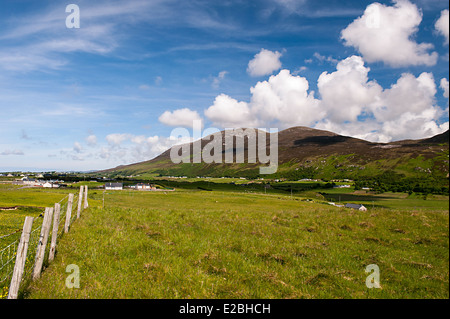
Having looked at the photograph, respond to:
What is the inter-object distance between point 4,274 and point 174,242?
8.00 meters

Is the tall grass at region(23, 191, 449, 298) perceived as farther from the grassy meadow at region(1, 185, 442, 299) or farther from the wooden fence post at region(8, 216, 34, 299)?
the wooden fence post at region(8, 216, 34, 299)

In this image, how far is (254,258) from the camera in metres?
13.4

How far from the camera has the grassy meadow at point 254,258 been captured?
9672mm

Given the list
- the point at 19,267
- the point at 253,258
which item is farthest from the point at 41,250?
the point at 253,258

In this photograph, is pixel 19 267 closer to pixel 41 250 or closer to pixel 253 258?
pixel 41 250

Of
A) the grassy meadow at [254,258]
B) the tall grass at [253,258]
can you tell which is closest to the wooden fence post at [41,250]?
the grassy meadow at [254,258]

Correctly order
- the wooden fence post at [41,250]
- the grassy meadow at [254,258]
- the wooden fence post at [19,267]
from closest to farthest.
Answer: the wooden fence post at [19,267] → the grassy meadow at [254,258] → the wooden fence post at [41,250]

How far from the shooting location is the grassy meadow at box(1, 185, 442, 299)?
9672 mm

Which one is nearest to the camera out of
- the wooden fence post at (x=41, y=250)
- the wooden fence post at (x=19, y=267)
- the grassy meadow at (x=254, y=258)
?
the wooden fence post at (x=19, y=267)

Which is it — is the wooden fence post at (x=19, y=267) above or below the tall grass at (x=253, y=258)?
above

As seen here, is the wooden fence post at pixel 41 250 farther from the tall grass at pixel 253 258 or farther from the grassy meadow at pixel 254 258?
the tall grass at pixel 253 258

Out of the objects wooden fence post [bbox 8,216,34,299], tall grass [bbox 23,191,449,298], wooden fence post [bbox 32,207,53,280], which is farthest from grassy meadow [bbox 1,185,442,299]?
wooden fence post [bbox 8,216,34,299]

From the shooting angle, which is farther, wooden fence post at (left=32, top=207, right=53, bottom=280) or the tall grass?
wooden fence post at (left=32, top=207, right=53, bottom=280)

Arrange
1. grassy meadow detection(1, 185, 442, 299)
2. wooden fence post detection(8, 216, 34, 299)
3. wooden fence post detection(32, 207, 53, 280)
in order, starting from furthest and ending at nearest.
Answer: wooden fence post detection(32, 207, 53, 280)
grassy meadow detection(1, 185, 442, 299)
wooden fence post detection(8, 216, 34, 299)
